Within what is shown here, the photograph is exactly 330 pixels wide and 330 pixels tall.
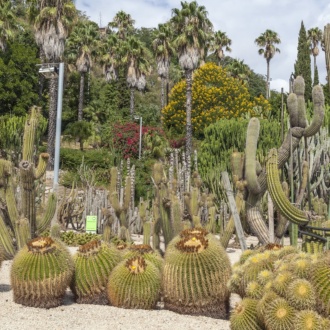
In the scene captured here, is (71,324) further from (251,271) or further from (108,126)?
(108,126)

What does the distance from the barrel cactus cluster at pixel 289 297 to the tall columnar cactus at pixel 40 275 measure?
2213 mm

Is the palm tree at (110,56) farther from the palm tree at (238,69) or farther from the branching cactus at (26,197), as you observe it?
the branching cactus at (26,197)

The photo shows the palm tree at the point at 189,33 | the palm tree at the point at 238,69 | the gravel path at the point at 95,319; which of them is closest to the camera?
the gravel path at the point at 95,319

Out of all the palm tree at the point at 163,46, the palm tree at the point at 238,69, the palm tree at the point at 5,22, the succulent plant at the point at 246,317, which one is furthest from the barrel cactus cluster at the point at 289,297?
the palm tree at the point at 238,69

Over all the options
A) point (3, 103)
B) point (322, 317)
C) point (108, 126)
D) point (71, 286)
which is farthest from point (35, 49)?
point (322, 317)

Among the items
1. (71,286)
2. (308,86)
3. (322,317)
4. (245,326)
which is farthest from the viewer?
(308,86)

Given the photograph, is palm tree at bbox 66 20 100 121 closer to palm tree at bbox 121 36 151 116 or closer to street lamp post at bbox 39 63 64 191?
palm tree at bbox 121 36 151 116

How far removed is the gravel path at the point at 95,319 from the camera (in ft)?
16.0

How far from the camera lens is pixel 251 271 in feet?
15.6

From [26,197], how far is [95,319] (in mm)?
3238

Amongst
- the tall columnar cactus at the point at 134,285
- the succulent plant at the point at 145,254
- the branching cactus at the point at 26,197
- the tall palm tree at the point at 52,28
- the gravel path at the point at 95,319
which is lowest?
the gravel path at the point at 95,319

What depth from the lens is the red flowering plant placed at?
3234 cm

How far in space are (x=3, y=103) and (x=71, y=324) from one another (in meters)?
32.3

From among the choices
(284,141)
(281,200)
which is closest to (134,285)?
(281,200)
